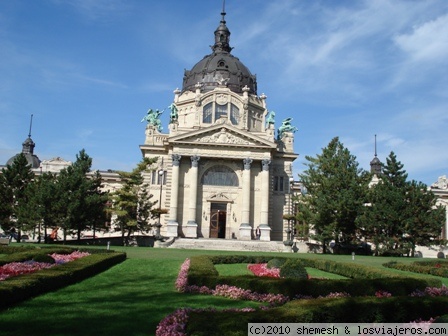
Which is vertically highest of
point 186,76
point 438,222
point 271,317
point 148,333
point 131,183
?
point 186,76

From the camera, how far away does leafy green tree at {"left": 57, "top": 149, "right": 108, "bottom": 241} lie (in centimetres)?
4306

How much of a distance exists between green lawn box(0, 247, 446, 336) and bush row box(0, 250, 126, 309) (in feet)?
0.88

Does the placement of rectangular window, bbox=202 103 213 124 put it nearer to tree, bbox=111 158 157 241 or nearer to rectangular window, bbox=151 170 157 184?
rectangular window, bbox=151 170 157 184

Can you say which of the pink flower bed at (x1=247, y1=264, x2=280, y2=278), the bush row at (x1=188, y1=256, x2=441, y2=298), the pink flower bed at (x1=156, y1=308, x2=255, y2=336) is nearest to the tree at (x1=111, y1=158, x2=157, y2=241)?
the pink flower bed at (x1=247, y1=264, x2=280, y2=278)

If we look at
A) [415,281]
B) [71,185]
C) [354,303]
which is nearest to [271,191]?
[71,185]

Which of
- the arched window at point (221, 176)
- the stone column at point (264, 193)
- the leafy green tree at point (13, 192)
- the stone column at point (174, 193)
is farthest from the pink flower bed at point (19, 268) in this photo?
the arched window at point (221, 176)

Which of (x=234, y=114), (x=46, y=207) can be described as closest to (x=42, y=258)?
(x=46, y=207)

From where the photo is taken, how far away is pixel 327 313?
1006cm

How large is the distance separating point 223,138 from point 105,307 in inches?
1581

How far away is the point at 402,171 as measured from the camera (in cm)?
4562

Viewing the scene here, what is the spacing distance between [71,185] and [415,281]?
1384 inches

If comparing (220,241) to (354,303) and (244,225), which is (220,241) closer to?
(244,225)

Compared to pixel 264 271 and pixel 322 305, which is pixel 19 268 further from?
pixel 322 305

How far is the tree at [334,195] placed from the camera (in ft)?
144
